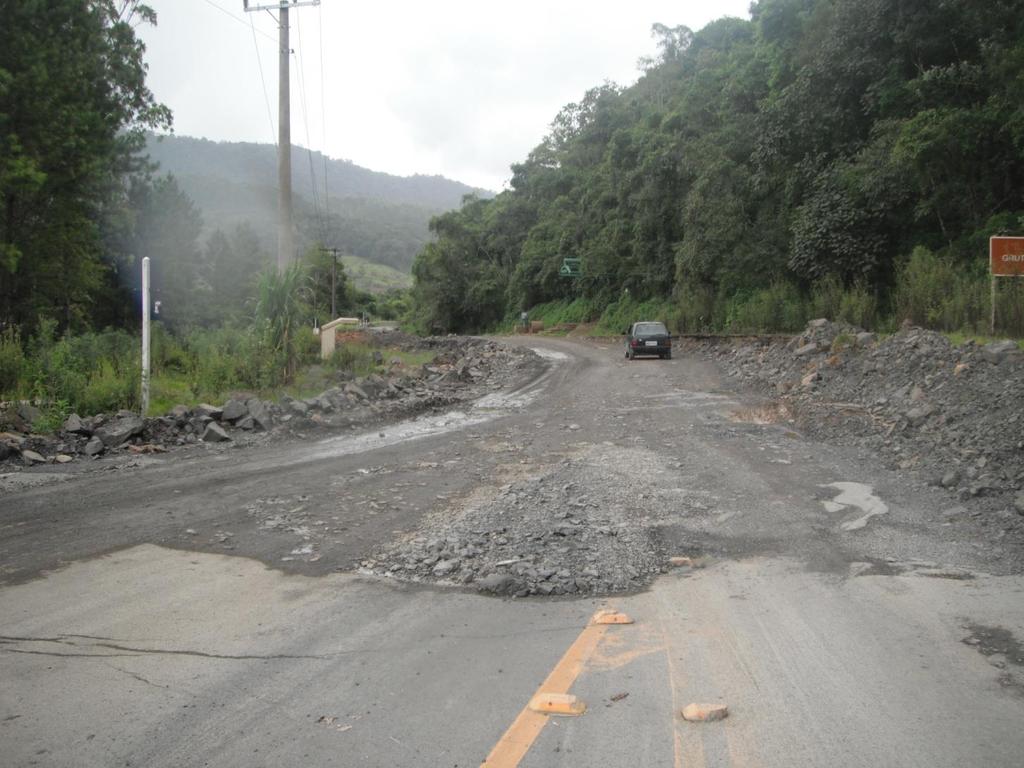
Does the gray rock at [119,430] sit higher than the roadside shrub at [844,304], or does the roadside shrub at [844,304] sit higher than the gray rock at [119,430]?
the roadside shrub at [844,304]

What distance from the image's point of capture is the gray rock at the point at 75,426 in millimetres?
11773

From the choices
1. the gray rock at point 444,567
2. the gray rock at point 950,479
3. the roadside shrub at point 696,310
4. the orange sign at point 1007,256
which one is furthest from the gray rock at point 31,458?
the roadside shrub at point 696,310

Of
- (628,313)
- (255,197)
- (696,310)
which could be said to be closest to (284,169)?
(696,310)

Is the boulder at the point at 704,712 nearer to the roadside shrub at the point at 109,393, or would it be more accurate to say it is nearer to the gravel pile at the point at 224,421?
the gravel pile at the point at 224,421

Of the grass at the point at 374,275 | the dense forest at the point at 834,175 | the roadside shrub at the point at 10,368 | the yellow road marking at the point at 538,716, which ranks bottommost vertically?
the yellow road marking at the point at 538,716

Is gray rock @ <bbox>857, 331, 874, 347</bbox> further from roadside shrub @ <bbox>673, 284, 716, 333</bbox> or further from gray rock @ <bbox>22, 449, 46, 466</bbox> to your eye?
roadside shrub @ <bbox>673, 284, 716, 333</bbox>

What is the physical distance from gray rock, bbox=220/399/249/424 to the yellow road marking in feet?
34.6

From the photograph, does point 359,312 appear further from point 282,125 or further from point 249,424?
point 249,424

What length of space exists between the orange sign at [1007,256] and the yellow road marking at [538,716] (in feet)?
50.4

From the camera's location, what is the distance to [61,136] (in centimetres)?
2647

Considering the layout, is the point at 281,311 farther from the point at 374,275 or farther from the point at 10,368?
the point at 374,275

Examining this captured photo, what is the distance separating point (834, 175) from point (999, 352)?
66.7 feet

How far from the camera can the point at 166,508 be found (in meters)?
8.03

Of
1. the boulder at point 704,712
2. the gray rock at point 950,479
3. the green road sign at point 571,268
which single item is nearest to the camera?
the boulder at point 704,712
